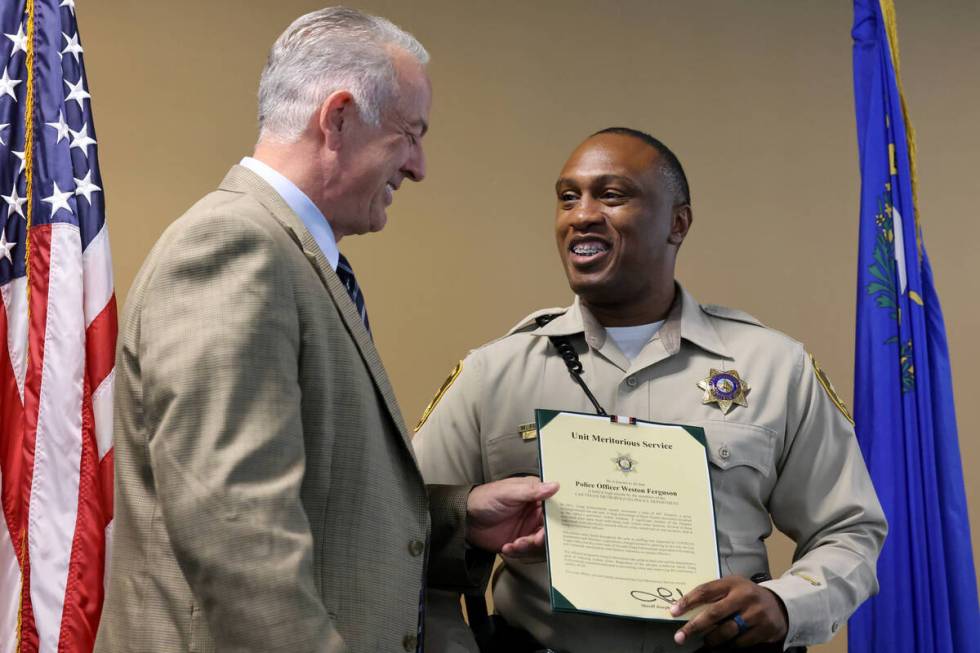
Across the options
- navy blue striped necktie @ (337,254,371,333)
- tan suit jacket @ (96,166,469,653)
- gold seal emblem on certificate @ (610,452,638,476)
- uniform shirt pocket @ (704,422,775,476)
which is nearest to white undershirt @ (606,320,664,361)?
uniform shirt pocket @ (704,422,775,476)

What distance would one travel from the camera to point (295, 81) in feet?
4.88

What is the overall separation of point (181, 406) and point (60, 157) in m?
1.21

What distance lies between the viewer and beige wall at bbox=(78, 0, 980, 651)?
297cm

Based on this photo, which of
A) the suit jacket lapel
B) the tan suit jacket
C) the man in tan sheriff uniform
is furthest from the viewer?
the man in tan sheriff uniform

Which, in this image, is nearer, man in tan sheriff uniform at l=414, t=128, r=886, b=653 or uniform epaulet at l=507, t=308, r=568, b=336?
man in tan sheriff uniform at l=414, t=128, r=886, b=653

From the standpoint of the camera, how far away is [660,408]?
1978mm

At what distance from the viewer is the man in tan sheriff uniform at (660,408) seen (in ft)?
6.07

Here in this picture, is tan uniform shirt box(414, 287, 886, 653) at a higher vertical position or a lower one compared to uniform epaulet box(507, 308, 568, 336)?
lower

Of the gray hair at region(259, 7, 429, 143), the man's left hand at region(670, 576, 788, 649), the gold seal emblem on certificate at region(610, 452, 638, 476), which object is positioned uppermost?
the gray hair at region(259, 7, 429, 143)

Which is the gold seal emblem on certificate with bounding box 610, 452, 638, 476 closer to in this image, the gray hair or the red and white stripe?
the gray hair

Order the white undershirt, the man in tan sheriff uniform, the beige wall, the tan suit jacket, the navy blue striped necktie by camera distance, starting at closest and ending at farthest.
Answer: the tan suit jacket, the navy blue striped necktie, the man in tan sheriff uniform, the white undershirt, the beige wall

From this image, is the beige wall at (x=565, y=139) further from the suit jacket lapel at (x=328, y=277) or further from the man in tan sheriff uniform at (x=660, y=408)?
the suit jacket lapel at (x=328, y=277)

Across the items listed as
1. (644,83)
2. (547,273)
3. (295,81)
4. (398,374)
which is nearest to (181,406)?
(295,81)

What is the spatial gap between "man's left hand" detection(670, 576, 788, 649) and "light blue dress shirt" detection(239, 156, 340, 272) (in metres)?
0.78
